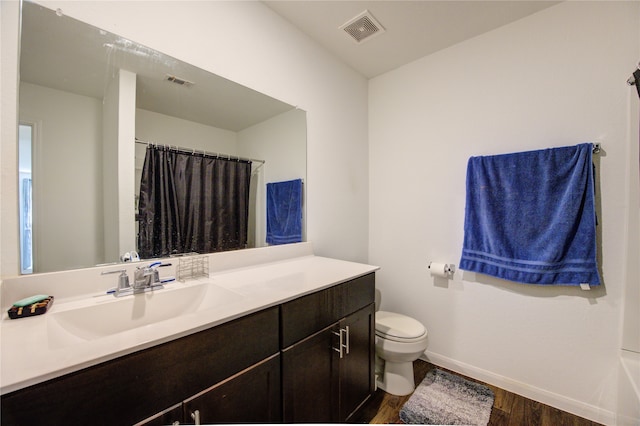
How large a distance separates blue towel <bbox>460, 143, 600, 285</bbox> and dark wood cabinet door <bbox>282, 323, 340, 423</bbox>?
1.24 metres

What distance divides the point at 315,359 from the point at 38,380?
88cm

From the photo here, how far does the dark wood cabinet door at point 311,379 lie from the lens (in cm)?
101

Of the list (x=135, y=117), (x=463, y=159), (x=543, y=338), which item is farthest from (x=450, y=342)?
(x=135, y=117)

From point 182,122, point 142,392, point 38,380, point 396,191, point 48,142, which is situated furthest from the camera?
point 396,191

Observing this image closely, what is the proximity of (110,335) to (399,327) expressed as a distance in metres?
1.58

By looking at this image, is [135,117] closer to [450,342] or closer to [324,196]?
[324,196]

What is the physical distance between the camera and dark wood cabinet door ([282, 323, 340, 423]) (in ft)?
3.30

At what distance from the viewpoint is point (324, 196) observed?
1970 mm

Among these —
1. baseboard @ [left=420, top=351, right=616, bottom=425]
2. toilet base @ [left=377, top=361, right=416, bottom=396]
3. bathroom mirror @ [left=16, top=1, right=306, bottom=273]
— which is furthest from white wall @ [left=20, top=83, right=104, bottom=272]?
baseboard @ [left=420, top=351, right=616, bottom=425]

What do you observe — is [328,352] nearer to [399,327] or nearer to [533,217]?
[399,327]

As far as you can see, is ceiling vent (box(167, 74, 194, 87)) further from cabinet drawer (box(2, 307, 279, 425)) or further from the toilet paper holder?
the toilet paper holder

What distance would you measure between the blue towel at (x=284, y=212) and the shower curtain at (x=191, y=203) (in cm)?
18

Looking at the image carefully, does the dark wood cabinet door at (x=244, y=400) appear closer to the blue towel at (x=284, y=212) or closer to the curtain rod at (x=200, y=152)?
the blue towel at (x=284, y=212)

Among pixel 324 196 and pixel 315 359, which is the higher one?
pixel 324 196
